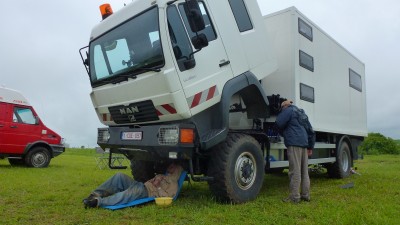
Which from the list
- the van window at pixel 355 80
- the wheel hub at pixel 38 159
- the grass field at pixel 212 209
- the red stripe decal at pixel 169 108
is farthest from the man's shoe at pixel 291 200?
the wheel hub at pixel 38 159

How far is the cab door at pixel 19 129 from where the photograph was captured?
42.1 ft

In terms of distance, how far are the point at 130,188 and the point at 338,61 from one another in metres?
6.40

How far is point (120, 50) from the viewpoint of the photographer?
240 inches

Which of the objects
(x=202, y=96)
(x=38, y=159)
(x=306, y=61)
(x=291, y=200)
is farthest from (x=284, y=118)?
(x=38, y=159)

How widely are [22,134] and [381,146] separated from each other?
91.2 feet

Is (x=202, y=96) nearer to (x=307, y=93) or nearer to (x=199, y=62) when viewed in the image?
(x=199, y=62)

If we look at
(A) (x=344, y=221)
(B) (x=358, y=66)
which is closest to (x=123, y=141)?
(A) (x=344, y=221)

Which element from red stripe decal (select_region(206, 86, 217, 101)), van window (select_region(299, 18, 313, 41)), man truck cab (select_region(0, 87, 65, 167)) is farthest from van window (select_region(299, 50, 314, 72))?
man truck cab (select_region(0, 87, 65, 167))

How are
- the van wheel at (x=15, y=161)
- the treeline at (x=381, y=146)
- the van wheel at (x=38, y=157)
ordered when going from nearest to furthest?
the van wheel at (x=38, y=157)
the van wheel at (x=15, y=161)
the treeline at (x=381, y=146)

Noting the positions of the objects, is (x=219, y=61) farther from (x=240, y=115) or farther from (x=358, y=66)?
(x=358, y=66)

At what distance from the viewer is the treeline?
101 ft

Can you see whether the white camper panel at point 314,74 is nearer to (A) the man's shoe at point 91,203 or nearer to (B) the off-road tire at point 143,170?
(B) the off-road tire at point 143,170

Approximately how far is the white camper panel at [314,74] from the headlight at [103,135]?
3.15 m

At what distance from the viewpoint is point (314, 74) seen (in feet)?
26.9
